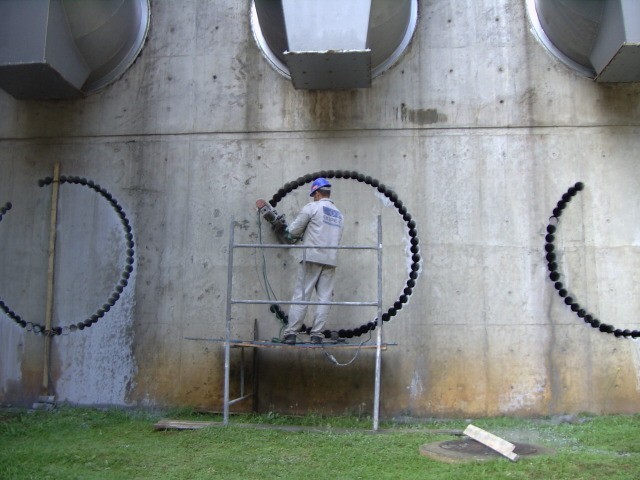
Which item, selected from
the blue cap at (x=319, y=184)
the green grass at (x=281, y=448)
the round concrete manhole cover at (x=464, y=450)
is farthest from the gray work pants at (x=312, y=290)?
the round concrete manhole cover at (x=464, y=450)

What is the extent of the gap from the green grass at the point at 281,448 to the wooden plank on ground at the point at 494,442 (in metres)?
0.08

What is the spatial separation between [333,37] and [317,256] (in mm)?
1974

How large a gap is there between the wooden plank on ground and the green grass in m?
0.08

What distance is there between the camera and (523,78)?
6559mm

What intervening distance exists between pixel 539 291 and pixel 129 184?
422cm

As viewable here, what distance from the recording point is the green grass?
413cm

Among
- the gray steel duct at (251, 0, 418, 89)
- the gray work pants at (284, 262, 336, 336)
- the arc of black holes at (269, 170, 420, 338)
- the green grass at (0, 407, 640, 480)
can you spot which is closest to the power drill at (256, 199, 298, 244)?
the arc of black holes at (269, 170, 420, 338)

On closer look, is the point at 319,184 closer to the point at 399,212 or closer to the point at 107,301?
the point at 399,212

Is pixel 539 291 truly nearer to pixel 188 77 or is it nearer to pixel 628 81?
pixel 628 81

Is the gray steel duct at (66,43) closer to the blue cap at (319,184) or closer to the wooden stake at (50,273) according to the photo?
the wooden stake at (50,273)

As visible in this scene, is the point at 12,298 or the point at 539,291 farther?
the point at 12,298

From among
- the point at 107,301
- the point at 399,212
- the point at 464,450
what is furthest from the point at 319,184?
the point at 464,450

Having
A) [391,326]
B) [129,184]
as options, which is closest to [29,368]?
[129,184]

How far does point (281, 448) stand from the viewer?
474 cm
